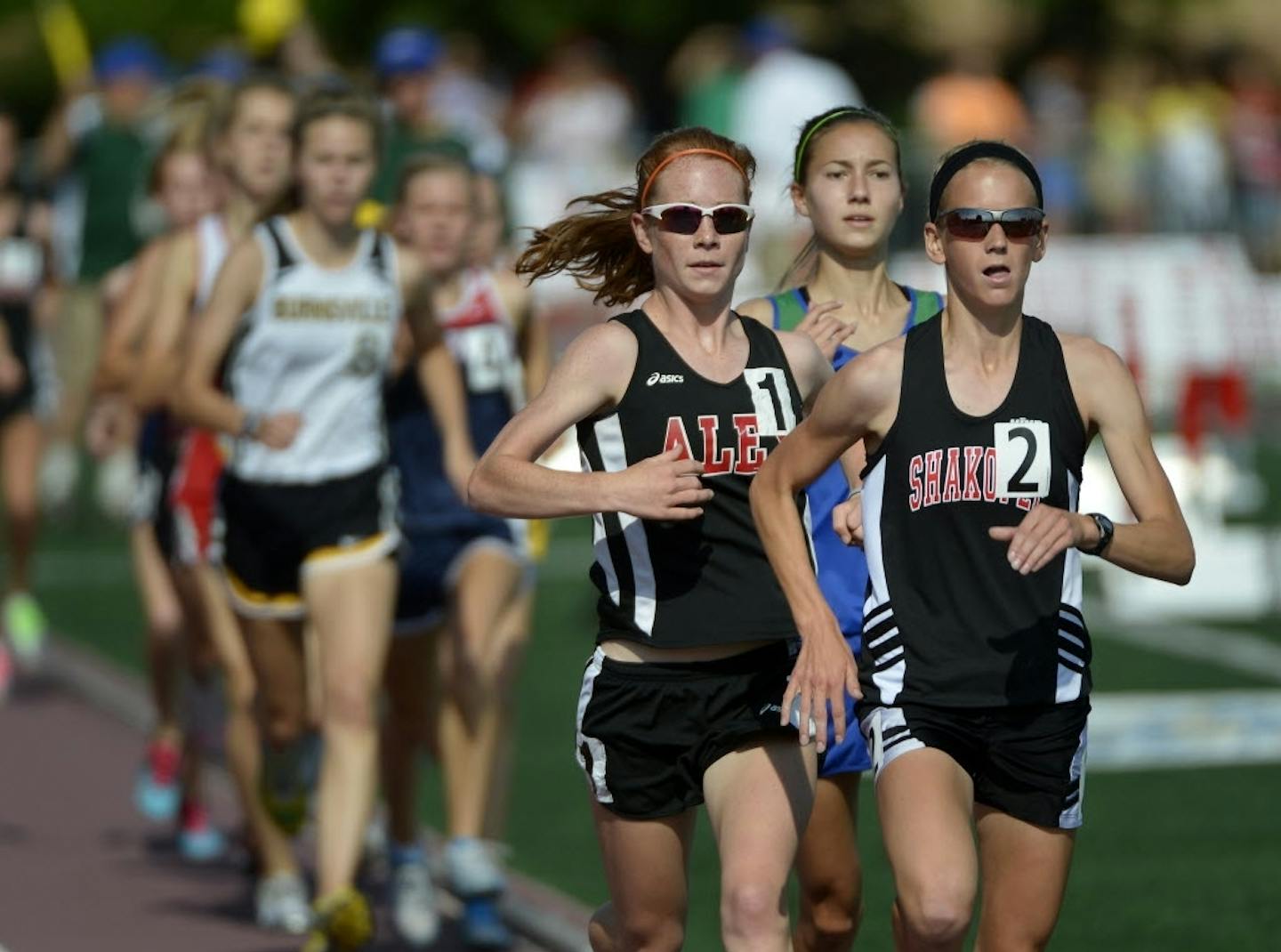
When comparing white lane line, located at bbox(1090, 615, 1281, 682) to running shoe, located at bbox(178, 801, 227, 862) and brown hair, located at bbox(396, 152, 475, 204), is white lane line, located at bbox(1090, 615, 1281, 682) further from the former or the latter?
brown hair, located at bbox(396, 152, 475, 204)

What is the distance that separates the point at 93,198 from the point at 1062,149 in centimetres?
1099

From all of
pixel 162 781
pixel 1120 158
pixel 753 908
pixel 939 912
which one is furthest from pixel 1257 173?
pixel 939 912

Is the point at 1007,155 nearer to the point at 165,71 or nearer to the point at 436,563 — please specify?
the point at 436,563

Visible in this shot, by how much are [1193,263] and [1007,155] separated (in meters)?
15.2

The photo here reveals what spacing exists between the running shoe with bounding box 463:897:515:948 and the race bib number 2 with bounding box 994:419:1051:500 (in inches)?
125

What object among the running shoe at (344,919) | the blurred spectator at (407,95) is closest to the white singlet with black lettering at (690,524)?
the running shoe at (344,919)

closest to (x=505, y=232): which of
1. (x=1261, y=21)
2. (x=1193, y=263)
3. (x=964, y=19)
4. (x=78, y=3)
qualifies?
(x=1193, y=263)

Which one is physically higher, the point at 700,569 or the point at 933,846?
the point at 700,569

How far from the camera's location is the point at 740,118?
21.8 meters

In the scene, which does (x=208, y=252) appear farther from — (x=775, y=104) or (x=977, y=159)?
(x=775, y=104)

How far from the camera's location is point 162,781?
10.8 meters

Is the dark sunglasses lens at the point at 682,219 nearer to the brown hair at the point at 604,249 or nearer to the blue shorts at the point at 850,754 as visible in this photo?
the brown hair at the point at 604,249

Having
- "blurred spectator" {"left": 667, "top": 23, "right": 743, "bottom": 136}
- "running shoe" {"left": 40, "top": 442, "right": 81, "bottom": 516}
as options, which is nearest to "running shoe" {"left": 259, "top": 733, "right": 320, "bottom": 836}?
"blurred spectator" {"left": 667, "top": 23, "right": 743, "bottom": 136}

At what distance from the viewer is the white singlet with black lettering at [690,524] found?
6.30m
